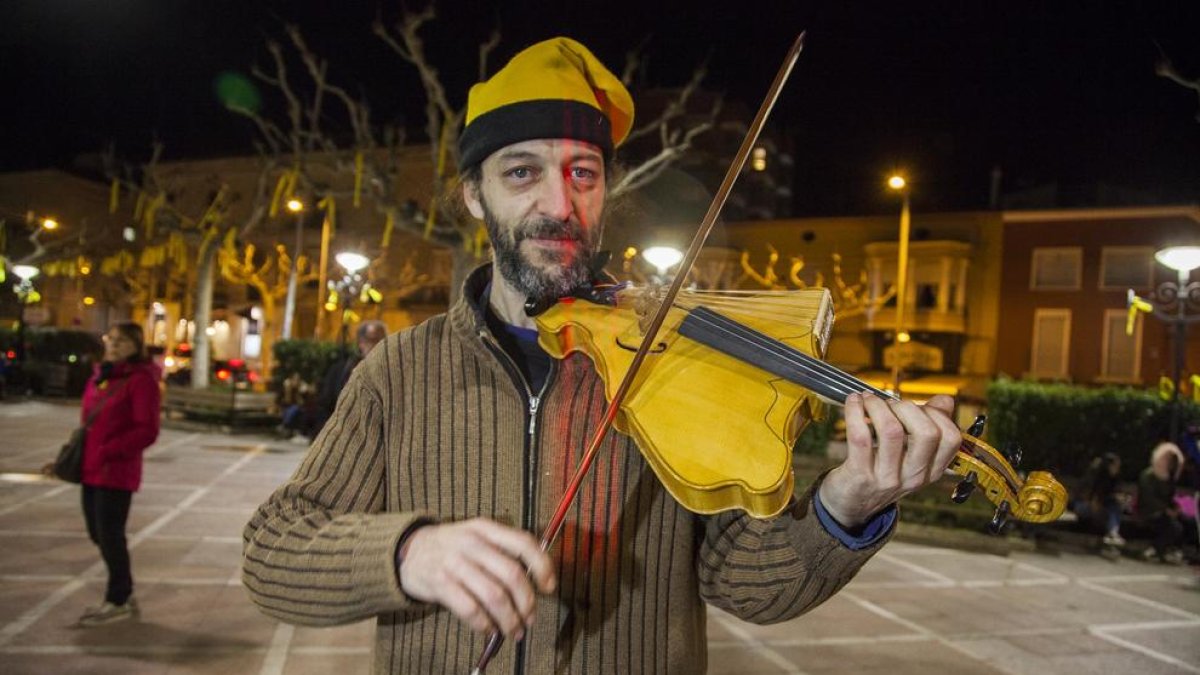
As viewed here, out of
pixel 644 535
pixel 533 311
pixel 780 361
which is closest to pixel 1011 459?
pixel 780 361

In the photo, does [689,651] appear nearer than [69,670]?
Yes

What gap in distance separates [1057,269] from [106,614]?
1241 inches

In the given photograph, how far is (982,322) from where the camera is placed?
30.1m

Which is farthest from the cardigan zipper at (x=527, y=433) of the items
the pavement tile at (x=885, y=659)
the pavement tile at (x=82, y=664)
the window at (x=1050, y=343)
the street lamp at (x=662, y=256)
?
the window at (x=1050, y=343)

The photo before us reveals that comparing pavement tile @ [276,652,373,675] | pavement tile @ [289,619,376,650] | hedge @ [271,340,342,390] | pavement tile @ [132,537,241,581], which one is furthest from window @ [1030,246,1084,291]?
pavement tile @ [276,652,373,675]

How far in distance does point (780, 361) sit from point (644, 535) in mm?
505

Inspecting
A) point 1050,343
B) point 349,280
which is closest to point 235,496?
point 349,280

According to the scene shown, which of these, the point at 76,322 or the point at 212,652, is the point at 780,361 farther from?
the point at 76,322

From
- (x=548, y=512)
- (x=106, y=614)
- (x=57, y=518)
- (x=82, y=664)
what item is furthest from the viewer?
(x=57, y=518)

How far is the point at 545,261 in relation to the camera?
1.72m

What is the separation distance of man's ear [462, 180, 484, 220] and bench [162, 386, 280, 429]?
642 inches

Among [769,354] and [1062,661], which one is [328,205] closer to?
[1062,661]

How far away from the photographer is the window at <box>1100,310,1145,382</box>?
26797 mm

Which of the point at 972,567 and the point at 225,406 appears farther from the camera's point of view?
the point at 225,406
